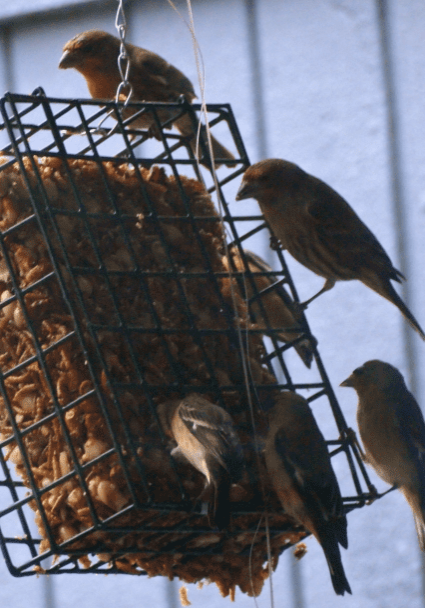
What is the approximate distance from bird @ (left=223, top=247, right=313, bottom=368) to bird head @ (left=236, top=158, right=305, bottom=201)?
150 millimetres

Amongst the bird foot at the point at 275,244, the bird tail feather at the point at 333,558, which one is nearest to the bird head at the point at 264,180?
the bird foot at the point at 275,244

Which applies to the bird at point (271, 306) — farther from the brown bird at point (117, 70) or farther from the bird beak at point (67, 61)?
the bird beak at point (67, 61)

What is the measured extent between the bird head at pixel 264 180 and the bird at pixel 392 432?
0.52 m

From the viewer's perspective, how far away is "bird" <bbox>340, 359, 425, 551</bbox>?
2.46 m

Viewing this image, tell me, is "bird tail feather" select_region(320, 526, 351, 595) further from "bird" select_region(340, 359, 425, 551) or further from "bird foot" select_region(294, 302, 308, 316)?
"bird foot" select_region(294, 302, 308, 316)

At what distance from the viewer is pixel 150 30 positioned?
14.8ft

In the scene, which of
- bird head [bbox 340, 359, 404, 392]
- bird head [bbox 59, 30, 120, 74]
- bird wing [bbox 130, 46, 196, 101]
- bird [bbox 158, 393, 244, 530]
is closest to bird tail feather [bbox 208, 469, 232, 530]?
bird [bbox 158, 393, 244, 530]

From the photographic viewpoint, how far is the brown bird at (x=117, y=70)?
111 inches

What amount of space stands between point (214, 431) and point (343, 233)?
855 mm

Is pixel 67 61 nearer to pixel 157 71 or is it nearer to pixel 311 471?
pixel 157 71

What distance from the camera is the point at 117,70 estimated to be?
288cm

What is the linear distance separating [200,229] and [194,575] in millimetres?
832

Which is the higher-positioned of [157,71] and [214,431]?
[157,71]

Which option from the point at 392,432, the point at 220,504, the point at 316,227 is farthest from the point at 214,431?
the point at 316,227
